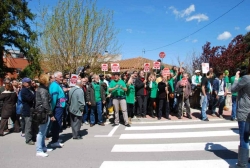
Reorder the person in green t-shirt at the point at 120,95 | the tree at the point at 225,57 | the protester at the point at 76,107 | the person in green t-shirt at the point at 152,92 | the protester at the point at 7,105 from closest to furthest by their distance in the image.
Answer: the protester at the point at 76,107 → the protester at the point at 7,105 → the person in green t-shirt at the point at 120,95 → the person in green t-shirt at the point at 152,92 → the tree at the point at 225,57

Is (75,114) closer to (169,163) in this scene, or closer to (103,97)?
(103,97)

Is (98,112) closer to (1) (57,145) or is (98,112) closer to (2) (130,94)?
(2) (130,94)

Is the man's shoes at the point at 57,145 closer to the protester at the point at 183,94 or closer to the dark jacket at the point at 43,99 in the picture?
the dark jacket at the point at 43,99

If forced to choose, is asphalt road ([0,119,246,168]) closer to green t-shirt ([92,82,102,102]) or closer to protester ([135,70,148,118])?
green t-shirt ([92,82,102,102])

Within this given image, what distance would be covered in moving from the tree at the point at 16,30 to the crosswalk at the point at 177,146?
2012cm

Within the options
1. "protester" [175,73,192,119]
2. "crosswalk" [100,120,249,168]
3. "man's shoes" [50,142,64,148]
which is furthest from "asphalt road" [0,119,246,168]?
"protester" [175,73,192,119]

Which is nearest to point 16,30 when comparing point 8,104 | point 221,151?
point 8,104

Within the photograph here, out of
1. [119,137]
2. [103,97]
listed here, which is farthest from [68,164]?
[103,97]

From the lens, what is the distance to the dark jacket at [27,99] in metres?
6.14

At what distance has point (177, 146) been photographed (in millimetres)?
5520

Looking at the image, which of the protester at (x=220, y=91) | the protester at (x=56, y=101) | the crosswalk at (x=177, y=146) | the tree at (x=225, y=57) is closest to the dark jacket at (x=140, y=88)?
the crosswalk at (x=177, y=146)

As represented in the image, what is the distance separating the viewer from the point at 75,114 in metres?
6.29

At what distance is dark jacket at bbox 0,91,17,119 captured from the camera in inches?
281

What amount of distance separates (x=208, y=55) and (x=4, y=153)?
20.6 metres
